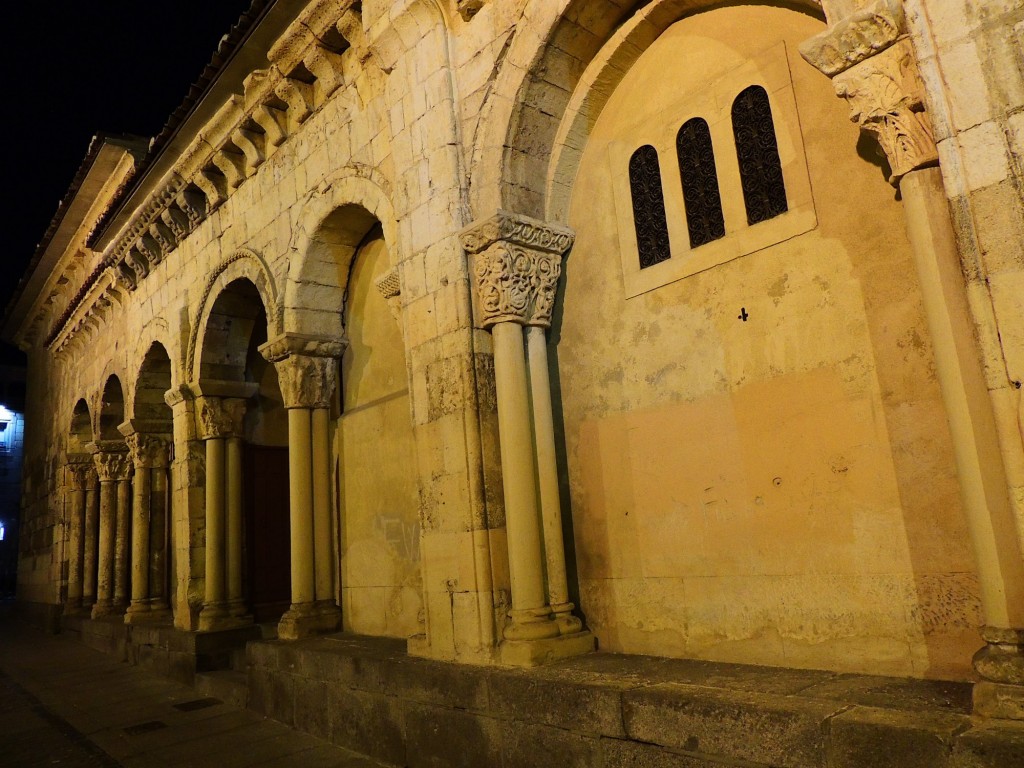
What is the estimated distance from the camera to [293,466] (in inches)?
251

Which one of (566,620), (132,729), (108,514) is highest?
(108,514)

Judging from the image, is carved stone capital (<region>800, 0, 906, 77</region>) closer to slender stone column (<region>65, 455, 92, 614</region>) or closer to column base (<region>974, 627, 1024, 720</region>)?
column base (<region>974, 627, 1024, 720</region>)

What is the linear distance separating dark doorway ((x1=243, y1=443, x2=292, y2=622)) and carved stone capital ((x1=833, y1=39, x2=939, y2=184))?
23.1 ft

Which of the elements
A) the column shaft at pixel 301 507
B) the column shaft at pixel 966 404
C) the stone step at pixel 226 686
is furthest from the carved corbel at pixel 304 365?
the column shaft at pixel 966 404

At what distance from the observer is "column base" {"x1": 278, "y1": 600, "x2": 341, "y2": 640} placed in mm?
6047

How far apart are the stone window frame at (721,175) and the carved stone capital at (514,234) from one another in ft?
1.27

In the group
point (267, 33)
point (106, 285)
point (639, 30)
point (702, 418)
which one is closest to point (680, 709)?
point (702, 418)

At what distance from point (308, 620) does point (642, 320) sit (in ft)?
12.2

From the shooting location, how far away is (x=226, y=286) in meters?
7.49

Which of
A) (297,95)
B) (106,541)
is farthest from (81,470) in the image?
(297,95)

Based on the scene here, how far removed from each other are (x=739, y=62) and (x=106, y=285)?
368 inches

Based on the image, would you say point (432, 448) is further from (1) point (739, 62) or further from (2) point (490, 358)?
(1) point (739, 62)

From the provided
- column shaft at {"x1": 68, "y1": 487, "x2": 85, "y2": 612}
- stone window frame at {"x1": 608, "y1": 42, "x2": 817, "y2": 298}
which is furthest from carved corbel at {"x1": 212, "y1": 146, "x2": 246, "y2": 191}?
column shaft at {"x1": 68, "y1": 487, "x2": 85, "y2": 612}

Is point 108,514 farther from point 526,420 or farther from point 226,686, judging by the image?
point 526,420
